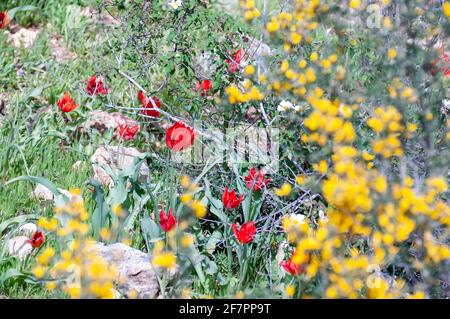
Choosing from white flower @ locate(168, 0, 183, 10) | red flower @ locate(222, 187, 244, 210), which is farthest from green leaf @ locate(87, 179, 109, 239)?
white flower @ locate(168, 0, 183, 10)

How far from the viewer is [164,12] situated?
351 centimetres

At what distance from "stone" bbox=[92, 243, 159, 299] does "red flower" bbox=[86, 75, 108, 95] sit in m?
1.06

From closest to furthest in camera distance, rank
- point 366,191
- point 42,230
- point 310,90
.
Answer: point 366,191, point 310,90, point 42,230

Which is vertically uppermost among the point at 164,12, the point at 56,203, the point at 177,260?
the point at 164,12

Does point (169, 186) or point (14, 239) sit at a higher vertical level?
point (169, 186)

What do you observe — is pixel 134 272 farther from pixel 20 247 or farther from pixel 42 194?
pixel 42 194

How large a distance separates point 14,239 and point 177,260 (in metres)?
0.71

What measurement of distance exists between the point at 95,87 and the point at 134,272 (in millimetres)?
1216

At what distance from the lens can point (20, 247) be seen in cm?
259

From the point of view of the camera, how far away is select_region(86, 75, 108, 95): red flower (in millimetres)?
3326

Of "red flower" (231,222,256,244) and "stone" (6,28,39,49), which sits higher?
"stone" (6,28,39,49)

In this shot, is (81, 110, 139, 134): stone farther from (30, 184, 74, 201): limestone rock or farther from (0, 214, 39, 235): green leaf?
(0, 214, 39, 235): green leaf
